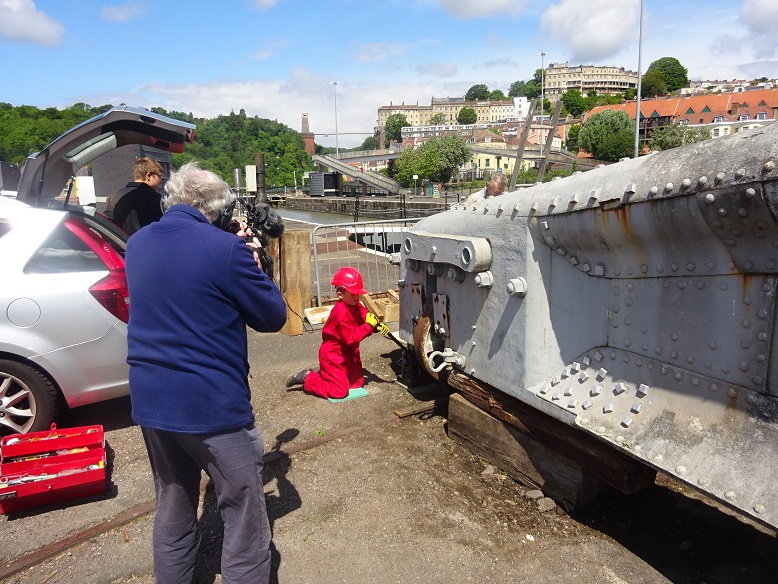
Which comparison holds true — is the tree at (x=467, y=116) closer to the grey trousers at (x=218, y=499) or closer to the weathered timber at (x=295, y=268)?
the weathered timber at (x=295, y=268)

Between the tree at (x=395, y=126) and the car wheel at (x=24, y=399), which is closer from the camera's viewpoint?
the car wheel at (x=24, y=399)

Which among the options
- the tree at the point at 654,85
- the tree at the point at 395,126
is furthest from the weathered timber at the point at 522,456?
the tree at the point at 395,126

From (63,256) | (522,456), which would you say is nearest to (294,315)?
(63,256)

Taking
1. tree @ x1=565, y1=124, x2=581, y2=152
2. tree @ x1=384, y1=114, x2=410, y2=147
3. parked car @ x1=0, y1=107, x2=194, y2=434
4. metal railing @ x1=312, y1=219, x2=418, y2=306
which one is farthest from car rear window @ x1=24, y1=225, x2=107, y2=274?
tree @ x1=384, y1=114, x2=410, y2=147

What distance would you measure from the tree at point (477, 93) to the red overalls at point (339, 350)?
197 m

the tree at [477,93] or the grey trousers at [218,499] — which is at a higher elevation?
the tree at [477,93]

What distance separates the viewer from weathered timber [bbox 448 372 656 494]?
2.69 metres

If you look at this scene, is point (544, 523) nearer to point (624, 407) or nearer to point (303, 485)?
point (624, 407)

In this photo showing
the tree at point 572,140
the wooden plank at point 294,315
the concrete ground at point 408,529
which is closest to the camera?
the concrete ground at point 408,529

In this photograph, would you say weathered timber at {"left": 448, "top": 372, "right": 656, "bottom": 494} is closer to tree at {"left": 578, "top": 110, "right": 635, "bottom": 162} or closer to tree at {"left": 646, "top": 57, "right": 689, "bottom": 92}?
tree at {"left": 578, "top": 110, "right": 635, "bottom": 162}

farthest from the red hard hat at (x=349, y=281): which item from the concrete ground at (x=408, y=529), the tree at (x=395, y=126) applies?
the tree at (x=395, y=126)

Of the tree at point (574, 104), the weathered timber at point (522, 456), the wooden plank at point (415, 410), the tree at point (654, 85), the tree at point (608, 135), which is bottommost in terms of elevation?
the wooden plank at point (415, 410)

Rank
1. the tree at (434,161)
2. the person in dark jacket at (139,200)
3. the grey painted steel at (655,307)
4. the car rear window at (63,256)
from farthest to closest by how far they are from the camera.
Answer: the tree at (434,161) < the person in dark jacket at (139,200) < the car rear window at (63,256) < the grey painted steel at (655,307)

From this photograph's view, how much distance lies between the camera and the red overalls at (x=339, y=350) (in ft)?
15.7
